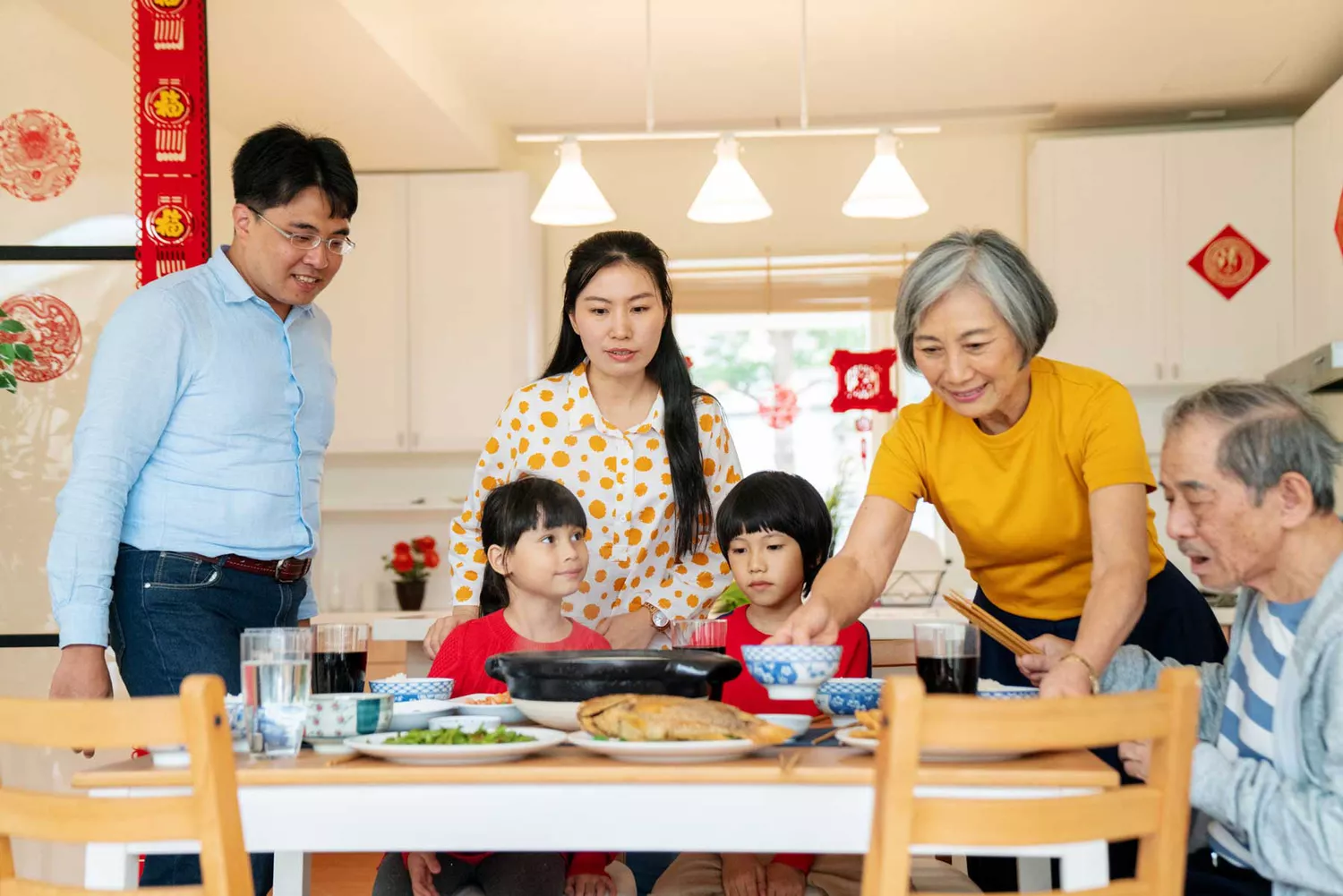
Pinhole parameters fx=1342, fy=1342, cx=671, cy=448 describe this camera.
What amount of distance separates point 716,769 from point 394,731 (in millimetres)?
497

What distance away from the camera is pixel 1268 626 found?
158 centimetres

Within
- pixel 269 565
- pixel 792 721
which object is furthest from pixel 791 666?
pixel 269 565

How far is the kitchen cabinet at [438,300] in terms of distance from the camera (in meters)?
5.50

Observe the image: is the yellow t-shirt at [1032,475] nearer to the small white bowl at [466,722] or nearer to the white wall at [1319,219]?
the small white bowl at [466,722]

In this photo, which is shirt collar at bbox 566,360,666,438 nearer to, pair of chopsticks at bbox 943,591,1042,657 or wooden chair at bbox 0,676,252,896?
pair of chopsticks at bbox 943,591,1042,657

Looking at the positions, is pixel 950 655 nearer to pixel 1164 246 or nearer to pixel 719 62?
pixel 719 62

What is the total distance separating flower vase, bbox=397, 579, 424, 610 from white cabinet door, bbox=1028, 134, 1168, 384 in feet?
8.99

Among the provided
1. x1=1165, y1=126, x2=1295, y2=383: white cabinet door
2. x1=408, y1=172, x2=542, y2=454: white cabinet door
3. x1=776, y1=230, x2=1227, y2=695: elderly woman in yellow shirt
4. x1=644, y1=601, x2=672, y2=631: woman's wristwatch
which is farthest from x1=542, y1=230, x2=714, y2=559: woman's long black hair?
x1=1165, y1=126, x2=1295, y2=383: white cabinet door

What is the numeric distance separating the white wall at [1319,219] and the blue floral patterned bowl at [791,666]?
149 inches

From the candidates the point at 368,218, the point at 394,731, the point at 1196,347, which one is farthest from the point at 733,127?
the point at 394,731

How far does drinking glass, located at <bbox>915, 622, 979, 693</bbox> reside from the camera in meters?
1.62

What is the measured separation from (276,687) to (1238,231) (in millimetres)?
4697

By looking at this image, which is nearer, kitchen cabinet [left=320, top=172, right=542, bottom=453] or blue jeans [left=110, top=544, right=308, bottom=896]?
blue jeans [left=110, top=544, right=308, bottom=896]

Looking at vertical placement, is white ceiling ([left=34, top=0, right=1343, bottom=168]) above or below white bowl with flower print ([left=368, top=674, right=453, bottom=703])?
above
